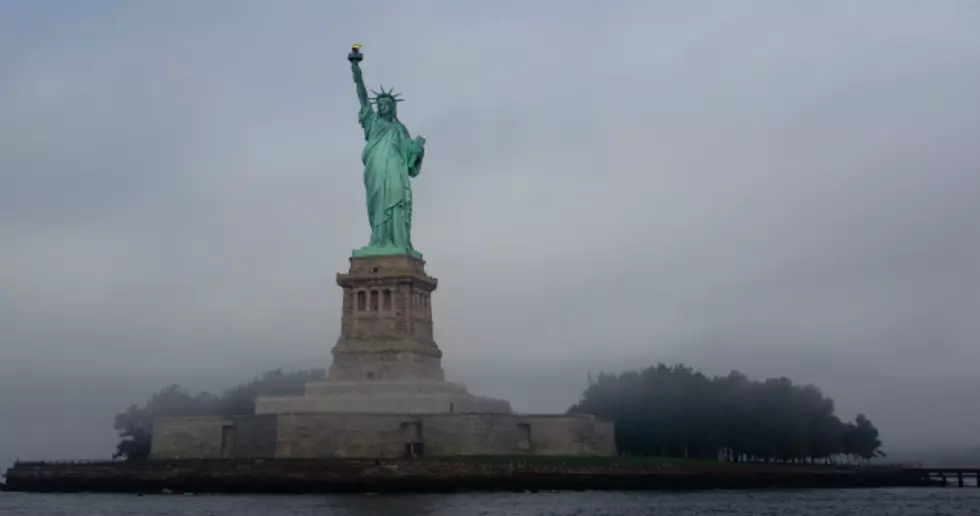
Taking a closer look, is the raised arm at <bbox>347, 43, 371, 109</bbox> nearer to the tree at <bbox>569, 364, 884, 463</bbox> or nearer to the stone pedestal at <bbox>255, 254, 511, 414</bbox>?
the stone pedestal at <bbox>255, 254, 511, 414</bbox>

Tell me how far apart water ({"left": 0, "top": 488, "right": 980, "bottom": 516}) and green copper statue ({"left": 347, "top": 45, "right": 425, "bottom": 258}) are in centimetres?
1497

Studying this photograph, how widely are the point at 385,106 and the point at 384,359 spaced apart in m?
12.6

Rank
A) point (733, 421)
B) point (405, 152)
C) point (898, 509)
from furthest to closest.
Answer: point (733, 421), point (405, 152), point (898, 509)

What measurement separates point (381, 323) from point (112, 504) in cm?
1518

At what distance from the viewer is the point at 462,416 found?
48.5 m

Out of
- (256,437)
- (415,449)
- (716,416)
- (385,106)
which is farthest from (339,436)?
(716,416)

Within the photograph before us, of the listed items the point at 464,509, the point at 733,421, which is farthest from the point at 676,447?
the point at 464,509

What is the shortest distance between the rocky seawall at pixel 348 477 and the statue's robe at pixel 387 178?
12.7m

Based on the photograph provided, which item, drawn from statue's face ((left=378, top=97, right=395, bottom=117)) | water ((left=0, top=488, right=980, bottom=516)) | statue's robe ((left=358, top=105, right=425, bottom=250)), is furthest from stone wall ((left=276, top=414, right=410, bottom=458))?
statue's face ((left=378, top=97, right=395, bottom=117))

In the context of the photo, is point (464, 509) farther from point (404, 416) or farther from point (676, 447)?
point (676, 447)

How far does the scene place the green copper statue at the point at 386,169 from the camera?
178 feet

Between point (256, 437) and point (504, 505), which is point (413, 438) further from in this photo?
point (504, 505)

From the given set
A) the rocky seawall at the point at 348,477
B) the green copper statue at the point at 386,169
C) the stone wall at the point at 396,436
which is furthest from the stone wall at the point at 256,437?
the green copper statue at the point at 386,169

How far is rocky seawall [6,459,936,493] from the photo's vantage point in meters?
44.5
